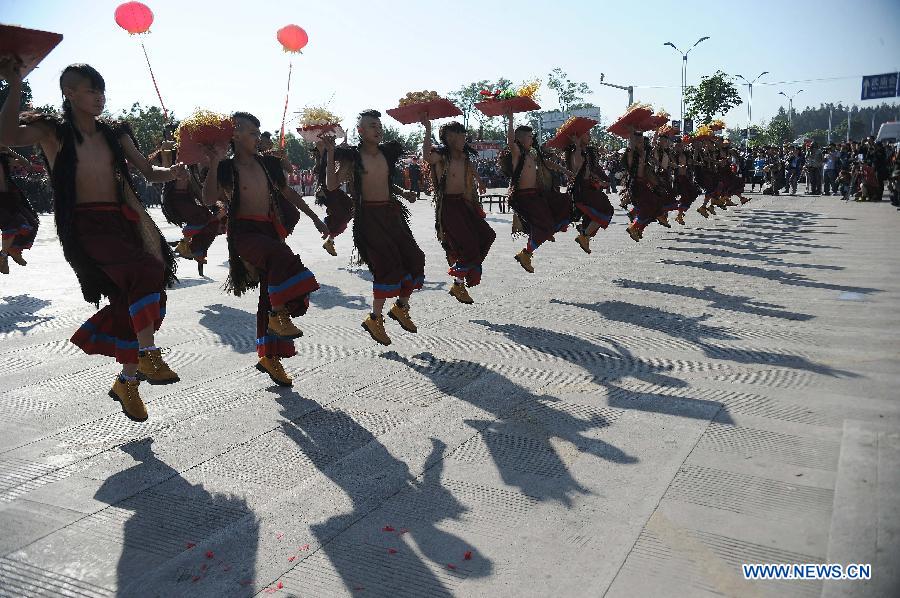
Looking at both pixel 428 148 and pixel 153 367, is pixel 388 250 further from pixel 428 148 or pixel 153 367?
pixel 153 367

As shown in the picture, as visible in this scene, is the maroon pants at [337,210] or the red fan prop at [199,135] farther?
the maroon pants at [337,210]

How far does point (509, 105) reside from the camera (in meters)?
8.57

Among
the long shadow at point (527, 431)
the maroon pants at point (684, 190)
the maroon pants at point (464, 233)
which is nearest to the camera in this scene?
the long shadow at point (527, 431)

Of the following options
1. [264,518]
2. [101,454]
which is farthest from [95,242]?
[264,518]

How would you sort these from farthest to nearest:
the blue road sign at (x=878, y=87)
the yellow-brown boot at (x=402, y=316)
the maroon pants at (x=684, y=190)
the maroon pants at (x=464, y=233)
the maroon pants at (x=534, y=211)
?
the blue road sign at (x=878, y=87)
the maroon pants at (x=684, y=190)
the maroon pants at (x=534, y=211)
the maroon pants at (x=464, y=233)
the yellow-brown boot at (x=402, y=316)

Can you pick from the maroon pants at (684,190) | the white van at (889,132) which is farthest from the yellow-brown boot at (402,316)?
the white van at (889,132)

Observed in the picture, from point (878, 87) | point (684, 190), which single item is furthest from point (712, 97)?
point (684, 190)

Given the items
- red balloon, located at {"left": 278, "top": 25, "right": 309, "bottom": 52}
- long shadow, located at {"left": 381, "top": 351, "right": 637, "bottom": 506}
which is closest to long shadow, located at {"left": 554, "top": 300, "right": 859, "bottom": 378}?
long shadow, located at {"left": 381, "top": 351, "right": 637, "bottom": 506}

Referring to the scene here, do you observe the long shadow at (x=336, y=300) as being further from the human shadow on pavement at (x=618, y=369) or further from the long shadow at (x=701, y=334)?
the long shadow at (x=701, y=334)

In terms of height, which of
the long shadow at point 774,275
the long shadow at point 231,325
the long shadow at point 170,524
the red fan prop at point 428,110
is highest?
the red fan prop at point 428,110

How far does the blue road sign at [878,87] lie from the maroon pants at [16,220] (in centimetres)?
4850

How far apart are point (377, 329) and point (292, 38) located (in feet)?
10.3

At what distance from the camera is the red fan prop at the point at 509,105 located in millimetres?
8516

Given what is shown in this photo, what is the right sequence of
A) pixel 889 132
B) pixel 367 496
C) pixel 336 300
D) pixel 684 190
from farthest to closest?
pixel 889 132, pixel 684 190, pixel 336 300, pixel 367 496
